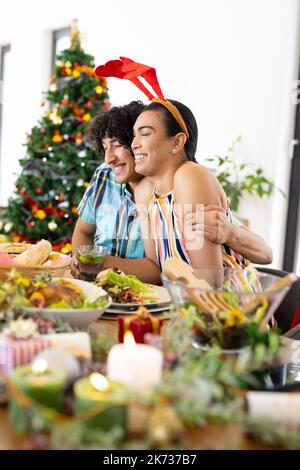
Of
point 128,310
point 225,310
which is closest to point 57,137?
point 128,310

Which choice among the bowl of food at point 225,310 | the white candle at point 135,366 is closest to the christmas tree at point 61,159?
the bowl of food at point 225,310

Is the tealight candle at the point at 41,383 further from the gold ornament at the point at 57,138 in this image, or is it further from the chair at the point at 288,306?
the gold ornament at the point at 57,138

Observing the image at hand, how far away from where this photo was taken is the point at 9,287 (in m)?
1.07

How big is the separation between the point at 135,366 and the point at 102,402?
0.09m

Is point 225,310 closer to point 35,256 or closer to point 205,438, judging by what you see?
point 205,438

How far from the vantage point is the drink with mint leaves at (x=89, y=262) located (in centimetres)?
160

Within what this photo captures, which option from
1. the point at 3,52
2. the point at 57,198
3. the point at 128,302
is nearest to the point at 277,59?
the point at 57,198

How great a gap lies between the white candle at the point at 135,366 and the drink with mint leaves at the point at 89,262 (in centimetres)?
81

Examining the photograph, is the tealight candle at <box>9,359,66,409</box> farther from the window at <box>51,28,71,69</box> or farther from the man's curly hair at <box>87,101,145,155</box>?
the window at <box>51,28,71,69</box>

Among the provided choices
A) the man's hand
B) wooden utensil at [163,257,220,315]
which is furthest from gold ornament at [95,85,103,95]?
wooden utensil at [163,257,220,315]

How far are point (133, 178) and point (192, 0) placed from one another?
2.94 metres

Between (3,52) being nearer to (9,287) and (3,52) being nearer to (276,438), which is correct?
(9,287)

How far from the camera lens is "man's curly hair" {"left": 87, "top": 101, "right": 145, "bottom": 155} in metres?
2.23

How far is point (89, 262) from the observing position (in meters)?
1.60
